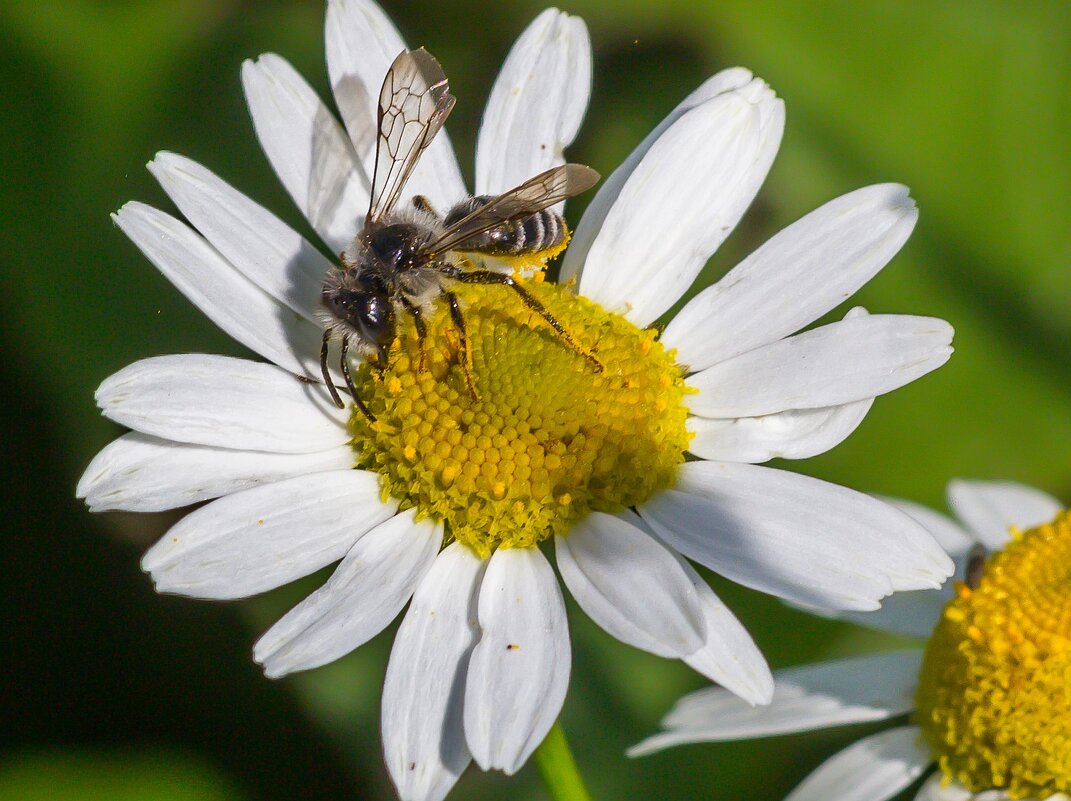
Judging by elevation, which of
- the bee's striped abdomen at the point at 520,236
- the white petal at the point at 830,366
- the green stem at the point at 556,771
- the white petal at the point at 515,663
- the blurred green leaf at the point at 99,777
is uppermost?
the bee's striped abdomen at the point at 520,236

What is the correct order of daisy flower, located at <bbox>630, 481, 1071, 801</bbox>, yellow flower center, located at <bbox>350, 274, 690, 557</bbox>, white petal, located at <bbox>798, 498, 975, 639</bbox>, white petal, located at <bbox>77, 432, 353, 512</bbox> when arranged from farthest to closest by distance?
white petal, located at <bbox>798, 498, 975, 639</bbox> < daisy flower, located at <bbox>630, 481, 1071, 801</bbox> < yellow flower center, located at <bbox>350, 274, 690, 557</bbox> < white petal, located at <bbox>77, 432, 353, 512</bbox>

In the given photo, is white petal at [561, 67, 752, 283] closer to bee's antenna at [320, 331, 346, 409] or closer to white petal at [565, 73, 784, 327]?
white petal at [565, 73, 784, 327]

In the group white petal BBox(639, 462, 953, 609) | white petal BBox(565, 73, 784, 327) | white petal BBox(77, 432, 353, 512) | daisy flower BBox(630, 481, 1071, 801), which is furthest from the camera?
white petal BBox(565, 73, 784, 327)

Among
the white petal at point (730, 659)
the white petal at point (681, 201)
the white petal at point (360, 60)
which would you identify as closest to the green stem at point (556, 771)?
the white petal at point (730, 659)

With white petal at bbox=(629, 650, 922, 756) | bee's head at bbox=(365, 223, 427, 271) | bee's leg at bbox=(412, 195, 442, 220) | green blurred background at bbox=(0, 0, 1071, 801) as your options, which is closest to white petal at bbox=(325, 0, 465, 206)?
bee's leg at bbox=(412, 195, 442, 220)

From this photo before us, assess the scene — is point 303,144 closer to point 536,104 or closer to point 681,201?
point 536,104

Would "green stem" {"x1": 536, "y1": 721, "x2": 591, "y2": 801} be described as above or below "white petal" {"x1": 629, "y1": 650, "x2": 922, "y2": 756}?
above

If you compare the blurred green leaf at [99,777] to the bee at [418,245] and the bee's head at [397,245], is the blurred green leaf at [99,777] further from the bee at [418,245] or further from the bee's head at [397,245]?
the bee's head at [397,245]

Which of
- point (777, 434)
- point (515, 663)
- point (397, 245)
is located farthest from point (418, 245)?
point (515, 663)
